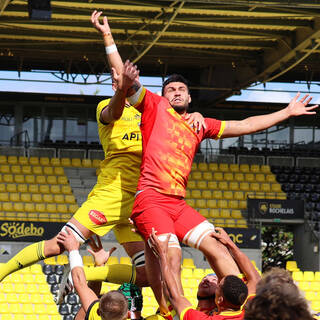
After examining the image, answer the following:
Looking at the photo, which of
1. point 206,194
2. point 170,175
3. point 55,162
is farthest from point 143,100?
point 55,162

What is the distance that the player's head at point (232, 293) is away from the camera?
13.4ft

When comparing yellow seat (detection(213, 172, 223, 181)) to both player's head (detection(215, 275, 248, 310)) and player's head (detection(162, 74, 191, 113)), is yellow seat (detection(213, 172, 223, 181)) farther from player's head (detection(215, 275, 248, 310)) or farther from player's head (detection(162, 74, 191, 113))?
player's head (detection(215, 275, 248, 310))

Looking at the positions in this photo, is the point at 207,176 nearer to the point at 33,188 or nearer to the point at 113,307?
the point at 33,188

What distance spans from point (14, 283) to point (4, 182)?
6.91 metres

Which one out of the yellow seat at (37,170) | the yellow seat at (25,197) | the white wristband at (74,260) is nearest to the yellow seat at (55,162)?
the yellow seat at (37,170)

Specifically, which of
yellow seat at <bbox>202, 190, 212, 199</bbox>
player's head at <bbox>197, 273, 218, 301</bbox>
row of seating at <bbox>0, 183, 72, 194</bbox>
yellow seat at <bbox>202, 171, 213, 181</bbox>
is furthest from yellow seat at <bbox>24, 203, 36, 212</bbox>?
player's head at <bbox>197, 273, 218, 301</bbox>

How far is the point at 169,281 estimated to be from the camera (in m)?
4.40

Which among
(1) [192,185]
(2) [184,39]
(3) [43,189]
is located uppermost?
(2) [184,39]

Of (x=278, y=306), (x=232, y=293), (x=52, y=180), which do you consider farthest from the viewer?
(x=52, y=180)

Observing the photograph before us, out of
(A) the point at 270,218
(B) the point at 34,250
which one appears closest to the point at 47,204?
(A) the point at 270,218

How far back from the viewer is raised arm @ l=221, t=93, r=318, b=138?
18.6 feet

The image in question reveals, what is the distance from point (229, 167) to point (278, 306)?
21.8 meters

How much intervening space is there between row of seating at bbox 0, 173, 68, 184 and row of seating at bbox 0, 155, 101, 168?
0.99 m

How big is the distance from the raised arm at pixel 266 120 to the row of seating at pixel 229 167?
18.0m
